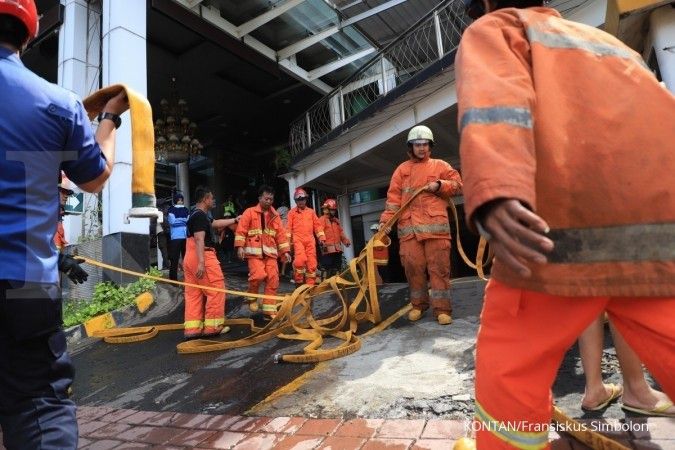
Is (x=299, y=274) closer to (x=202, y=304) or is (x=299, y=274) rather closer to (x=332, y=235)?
(x=332, y=235)

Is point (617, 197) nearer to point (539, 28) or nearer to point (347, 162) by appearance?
point (539, 28)

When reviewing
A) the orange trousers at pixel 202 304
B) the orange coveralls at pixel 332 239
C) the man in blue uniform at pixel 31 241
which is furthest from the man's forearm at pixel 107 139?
the orange coveralls at pixel 332 239

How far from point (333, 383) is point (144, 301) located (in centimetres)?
484

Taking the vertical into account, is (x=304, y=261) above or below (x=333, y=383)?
above

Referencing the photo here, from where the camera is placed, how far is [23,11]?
1551 mm

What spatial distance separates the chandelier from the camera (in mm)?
11375

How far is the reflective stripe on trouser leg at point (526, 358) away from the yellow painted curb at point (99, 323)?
20.0ft

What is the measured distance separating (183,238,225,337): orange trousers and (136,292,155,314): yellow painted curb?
1.82 meters

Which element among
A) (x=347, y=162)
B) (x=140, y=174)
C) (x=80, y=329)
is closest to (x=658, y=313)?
(x=140, y=174)

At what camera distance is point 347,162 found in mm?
9945

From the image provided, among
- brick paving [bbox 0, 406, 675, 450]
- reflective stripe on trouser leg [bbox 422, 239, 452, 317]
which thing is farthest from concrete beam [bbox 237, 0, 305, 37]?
brick paving [bbox 0, 406, 675, 450]

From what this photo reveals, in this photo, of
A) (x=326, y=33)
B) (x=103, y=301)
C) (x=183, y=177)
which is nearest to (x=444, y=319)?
(x=103, y=301)

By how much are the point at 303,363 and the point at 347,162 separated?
715cm

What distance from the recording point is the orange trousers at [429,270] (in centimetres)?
413
